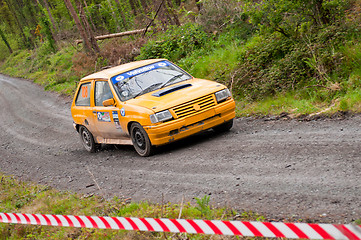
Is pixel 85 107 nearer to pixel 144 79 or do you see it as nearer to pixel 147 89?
pixel 144 79

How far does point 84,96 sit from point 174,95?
10.3 ft

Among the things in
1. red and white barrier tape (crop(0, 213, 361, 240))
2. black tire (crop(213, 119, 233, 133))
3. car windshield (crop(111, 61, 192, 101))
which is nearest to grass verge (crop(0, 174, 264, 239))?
red and white barrier tape (crop(0, 213, 361, 240))

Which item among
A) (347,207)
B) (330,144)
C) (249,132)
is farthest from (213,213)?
(249,132)

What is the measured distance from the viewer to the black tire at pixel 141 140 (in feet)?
28.1

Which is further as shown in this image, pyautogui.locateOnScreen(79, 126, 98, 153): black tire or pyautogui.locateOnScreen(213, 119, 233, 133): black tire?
pyautogui.locateOnScreen(79, 126, 98, 153): black tire

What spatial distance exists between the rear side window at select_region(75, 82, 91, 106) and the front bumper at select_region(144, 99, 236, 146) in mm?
2831

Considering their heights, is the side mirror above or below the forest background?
above

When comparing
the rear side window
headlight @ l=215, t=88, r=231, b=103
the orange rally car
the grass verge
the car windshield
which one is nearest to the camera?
the grass verge

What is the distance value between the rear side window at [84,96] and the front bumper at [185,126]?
2.83 m

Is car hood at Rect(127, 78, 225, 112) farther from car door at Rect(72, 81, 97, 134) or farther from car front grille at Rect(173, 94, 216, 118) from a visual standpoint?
car door at Rect(72, 81, 97, 134)

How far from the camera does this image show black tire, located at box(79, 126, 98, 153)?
11.1 metres

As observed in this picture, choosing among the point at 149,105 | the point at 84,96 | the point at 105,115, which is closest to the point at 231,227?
the point at 149,105

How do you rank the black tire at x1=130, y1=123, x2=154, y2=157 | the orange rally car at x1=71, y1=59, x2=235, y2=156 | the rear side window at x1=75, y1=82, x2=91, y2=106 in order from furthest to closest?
the rear side window at x1=75, y1=82, x2=91, y2=106 < the black tire at x1=130, y1=123, x2=154, y2=157 < the orange rally car at x1=71, y1=59, x2=235, y2=156

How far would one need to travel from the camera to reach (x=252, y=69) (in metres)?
11.8
